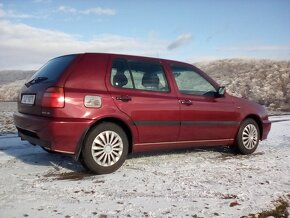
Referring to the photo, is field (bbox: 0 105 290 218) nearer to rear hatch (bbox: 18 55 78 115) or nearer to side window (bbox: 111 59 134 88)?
rear hatch (bbox: 18 55 78 115)

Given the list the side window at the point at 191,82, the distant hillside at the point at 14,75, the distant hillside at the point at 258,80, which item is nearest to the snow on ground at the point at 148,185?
the side window at the point at 191,82

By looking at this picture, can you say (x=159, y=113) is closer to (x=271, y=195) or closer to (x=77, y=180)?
(x=77, y=180)

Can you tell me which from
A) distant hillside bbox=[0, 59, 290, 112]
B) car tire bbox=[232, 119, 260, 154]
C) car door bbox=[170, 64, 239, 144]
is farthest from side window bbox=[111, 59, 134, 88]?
distant hillside bbox=[0, 59, 290, 112]

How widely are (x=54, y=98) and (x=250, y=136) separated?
381 centimetres

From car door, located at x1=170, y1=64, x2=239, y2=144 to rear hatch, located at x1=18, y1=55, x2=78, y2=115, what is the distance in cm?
181

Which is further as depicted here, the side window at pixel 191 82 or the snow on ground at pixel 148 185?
the side window at pixel 191 82

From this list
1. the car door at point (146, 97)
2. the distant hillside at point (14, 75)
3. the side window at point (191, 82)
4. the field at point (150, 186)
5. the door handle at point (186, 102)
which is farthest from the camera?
the distant hillside at point (14, 75)

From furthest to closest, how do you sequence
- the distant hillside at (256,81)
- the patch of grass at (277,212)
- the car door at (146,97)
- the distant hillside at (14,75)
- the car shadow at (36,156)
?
the distant hillside at (14,75) < the distant hillside at (256,81) < the car shadow at (36,156) < the car door at (146,97) < the patch of grass at (277,212)

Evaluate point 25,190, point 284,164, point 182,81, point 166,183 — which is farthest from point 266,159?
point 25,190

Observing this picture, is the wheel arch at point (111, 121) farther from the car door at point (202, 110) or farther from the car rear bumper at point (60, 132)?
the car door at point (202, 110)

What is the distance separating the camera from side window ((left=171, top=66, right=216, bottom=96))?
6.36m

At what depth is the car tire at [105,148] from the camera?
5.33 metres

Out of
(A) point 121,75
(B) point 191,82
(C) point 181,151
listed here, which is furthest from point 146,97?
(C) point 181,151

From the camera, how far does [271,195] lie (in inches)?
176
